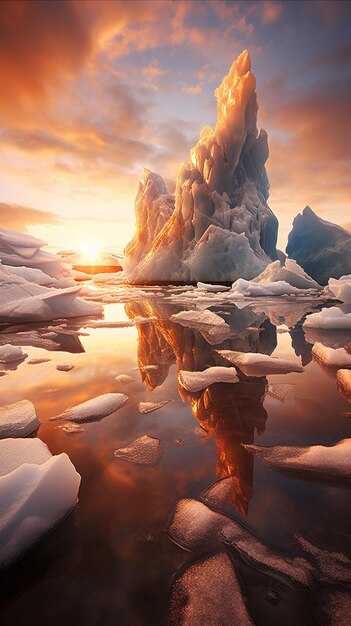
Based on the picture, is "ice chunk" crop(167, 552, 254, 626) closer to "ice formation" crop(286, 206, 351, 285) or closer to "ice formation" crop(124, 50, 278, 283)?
"ice formation" crop(124, 50, 278, 283)

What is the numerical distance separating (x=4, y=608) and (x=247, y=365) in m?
3.03

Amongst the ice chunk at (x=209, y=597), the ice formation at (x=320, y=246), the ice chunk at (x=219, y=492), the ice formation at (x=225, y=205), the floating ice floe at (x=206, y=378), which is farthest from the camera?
the ice formation at (x=225, y=205)

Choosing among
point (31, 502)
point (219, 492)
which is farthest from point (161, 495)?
point (31, 502)

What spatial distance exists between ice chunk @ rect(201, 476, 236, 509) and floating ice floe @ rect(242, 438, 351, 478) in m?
0.30

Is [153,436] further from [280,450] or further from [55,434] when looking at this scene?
[280,450]

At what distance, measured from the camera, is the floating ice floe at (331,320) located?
6.18 m

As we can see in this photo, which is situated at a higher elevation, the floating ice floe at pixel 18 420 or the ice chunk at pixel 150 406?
the floating ice floe at pixel 18 420

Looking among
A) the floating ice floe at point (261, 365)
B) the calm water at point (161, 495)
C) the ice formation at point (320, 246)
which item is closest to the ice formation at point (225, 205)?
the ice formation at point (320, 246)

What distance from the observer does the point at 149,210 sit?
38312mm

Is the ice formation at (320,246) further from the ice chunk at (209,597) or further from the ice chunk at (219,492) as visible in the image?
the ice chunk at (209,597)

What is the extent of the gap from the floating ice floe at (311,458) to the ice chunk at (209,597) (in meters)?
0.71

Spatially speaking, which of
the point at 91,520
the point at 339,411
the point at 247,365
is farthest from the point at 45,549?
the point at 247,365

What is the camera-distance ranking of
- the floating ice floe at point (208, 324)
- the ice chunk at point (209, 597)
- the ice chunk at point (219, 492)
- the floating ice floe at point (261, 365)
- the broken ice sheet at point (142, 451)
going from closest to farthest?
1. the ice chunk at point (209, 597)
2. the ice chunk at point (219, 492)
3. the broken ice sheet at point (142, 451)
4. the floating ice floe at point (261, 365)
5. the floating ice floe at point (208, 324)

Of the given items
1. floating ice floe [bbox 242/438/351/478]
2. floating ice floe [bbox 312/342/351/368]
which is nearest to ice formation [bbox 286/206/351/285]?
floating ice floe [bbox 312/342/351/368]
